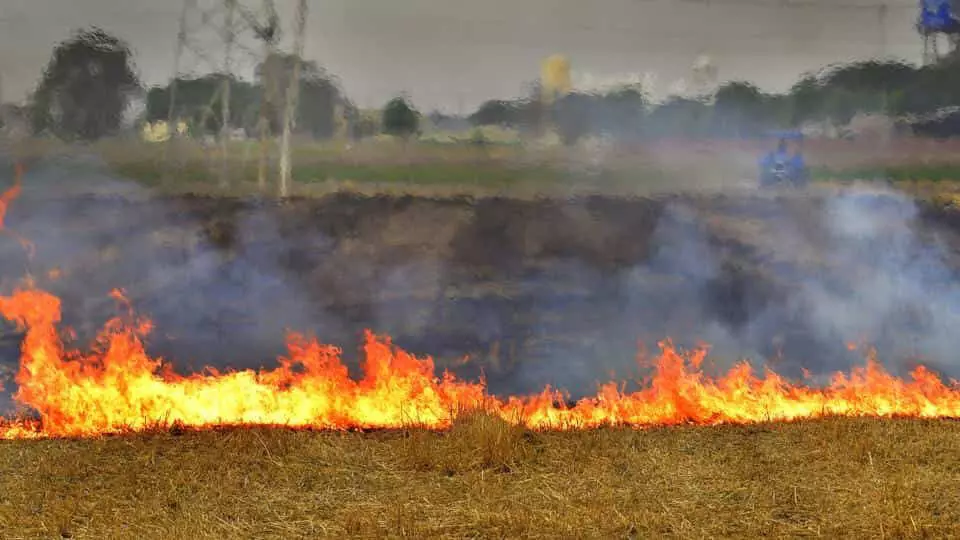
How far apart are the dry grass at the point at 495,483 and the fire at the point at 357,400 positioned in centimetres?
59

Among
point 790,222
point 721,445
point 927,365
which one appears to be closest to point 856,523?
point 721,445

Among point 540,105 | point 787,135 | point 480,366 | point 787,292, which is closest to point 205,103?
point 540,105

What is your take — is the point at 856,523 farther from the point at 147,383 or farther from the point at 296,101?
the point at 296,101

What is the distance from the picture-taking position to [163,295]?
48.4 feet

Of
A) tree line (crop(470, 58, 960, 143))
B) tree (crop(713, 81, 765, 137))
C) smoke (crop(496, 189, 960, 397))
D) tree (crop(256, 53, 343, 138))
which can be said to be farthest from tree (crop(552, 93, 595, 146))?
tree (crop(256, 53, 343, 138))

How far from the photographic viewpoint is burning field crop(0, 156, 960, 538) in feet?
22.8

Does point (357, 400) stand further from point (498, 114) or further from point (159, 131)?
point (159, 131)

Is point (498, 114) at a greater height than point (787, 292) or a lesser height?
greater

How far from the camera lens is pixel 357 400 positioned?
976cm

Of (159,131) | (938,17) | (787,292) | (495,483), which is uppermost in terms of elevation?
(938,17)

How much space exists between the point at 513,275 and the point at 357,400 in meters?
7.73

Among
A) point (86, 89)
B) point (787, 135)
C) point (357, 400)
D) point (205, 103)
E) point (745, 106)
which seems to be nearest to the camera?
point (357, 400)

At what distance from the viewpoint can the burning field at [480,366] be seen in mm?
6961

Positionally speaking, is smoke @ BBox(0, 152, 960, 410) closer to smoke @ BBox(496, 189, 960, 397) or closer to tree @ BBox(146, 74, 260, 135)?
smoke @ BBox(496, 189, 960, 397)
